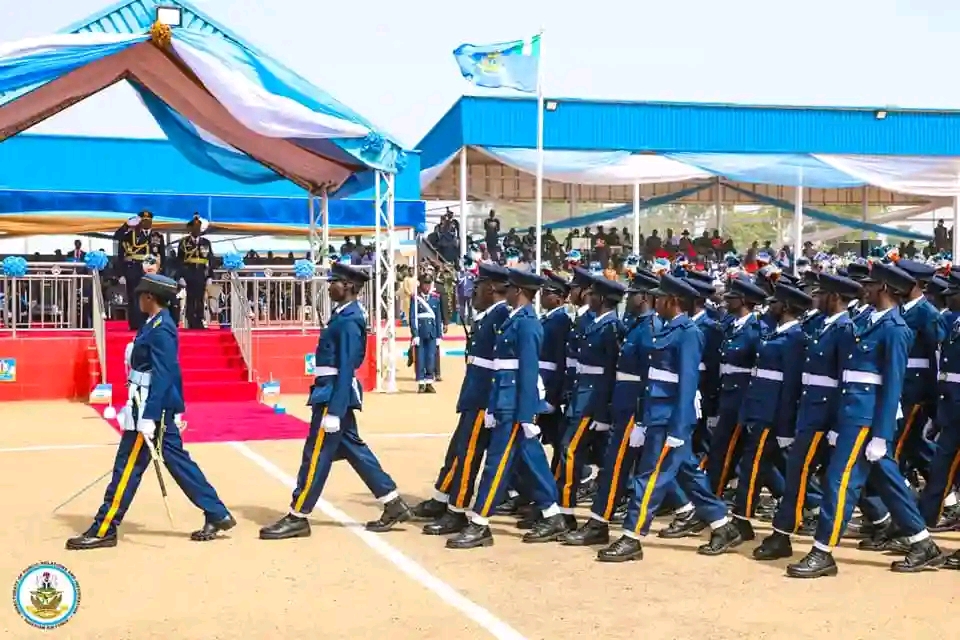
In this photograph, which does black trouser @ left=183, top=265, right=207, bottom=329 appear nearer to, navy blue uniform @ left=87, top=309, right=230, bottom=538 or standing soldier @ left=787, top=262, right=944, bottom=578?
navy blue uniform @ left=87, top=309, right=230, bottom=538

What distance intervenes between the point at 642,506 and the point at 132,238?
12567 millimetres

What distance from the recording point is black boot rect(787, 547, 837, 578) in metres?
7.53

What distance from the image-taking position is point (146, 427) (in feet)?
27.0

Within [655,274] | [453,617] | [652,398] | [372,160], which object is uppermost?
[372,160]

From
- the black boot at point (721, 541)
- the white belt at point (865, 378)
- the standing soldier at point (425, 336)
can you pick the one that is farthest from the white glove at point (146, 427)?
the standing soldier at point (425, 336)

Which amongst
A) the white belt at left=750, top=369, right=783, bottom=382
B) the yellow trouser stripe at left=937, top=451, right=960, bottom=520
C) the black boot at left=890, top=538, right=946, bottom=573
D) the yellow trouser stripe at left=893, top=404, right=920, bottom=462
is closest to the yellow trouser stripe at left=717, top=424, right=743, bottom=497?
the white belt at left=750, top=369, right=783, bottom=382

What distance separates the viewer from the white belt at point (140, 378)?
27.6 ft

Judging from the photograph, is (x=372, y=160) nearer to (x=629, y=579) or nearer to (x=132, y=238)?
(x=132, y=238)

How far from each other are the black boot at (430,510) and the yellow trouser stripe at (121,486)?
2255 millimetres

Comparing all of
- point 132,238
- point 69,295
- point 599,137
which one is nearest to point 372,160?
point 132,238

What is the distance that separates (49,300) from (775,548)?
45.6 ft

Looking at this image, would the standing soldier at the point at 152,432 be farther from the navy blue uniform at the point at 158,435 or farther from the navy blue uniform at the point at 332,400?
the navy blue uniform at the point at 332,400

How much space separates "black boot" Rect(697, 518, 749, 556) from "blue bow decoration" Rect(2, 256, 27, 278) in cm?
1249

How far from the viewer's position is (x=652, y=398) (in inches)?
317
